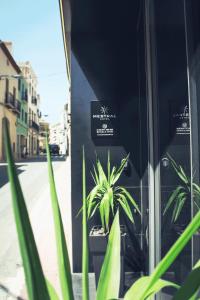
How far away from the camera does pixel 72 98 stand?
3502 millimetres

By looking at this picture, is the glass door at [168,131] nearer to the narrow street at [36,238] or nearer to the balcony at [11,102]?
the narrow street at [36,238]

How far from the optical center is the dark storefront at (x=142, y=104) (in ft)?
6.45

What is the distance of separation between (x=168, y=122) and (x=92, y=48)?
5.40ft

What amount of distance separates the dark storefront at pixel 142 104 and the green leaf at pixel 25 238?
1409mm

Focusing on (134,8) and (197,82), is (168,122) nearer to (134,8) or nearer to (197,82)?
(197,82)

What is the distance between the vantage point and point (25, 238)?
500mm

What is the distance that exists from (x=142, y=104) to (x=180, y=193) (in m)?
1.43

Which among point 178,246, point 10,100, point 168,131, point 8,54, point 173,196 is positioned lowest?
point 173,196

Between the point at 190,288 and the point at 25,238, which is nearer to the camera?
the point at 25,238

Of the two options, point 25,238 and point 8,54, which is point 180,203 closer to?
point 25,238

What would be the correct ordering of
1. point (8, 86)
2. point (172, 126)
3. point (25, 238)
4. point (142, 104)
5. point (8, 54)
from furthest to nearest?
1. point (8, 86)
2. point (8, 54)
3. point (142, 104)
4. point (172, 126)
5. point (25, 238)

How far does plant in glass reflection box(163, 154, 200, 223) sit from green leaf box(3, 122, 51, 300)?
1398mm

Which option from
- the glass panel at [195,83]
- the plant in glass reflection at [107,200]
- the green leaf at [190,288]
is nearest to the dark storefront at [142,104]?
the glass panel at [195,83]

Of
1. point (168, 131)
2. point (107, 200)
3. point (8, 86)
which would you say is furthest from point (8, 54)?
point (168, 131)
